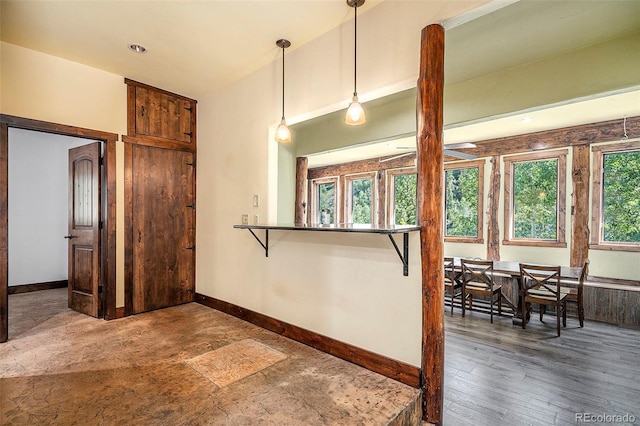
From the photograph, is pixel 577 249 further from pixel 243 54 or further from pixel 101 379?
pixel 101 379

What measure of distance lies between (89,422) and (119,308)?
218cm

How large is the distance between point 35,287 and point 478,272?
7.04 meters

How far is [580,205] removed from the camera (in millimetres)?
4883

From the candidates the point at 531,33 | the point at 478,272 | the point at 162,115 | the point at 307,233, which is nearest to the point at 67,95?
the point at 162,115

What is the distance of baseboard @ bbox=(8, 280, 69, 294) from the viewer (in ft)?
16.1

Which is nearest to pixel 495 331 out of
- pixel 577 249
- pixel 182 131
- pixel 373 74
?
pixel 577 249

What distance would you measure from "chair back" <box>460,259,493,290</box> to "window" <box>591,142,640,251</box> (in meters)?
1.89

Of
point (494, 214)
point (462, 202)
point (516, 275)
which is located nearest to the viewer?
point (516, 275)

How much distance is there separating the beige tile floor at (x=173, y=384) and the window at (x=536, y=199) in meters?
4.59

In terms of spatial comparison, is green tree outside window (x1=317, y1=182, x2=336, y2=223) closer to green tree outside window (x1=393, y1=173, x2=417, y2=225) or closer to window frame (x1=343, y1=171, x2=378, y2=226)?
window frame (x1=343, y1=171, x2=378, y2=226)

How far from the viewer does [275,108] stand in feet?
10.7

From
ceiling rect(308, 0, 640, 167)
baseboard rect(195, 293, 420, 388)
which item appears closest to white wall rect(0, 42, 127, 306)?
baseboard rect(195, 293, 420, 388)

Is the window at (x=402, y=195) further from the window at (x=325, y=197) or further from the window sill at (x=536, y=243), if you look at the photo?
the window sill at (x=536, y=243)

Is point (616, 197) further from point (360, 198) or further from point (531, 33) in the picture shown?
point (360, 198)
